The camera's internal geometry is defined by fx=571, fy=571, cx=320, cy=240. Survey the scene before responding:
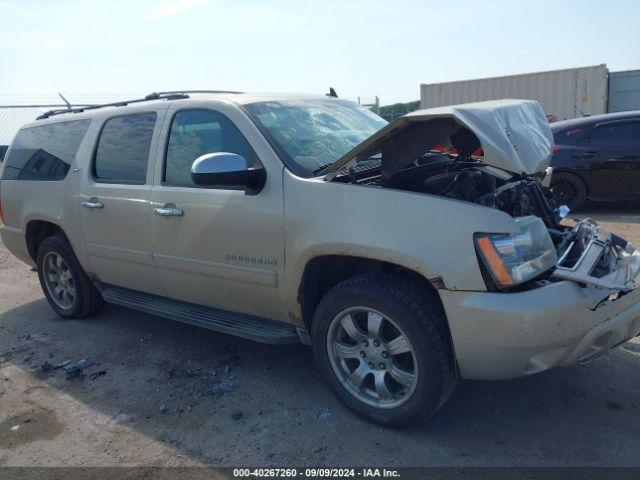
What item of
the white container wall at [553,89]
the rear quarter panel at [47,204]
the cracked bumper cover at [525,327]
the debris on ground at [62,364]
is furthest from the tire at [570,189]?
the white container wall at [553,89]

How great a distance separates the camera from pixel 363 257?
310 centimetres

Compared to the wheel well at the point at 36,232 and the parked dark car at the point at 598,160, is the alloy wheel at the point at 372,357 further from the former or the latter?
the parked dark car at the point at 598,160

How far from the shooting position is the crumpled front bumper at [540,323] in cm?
267

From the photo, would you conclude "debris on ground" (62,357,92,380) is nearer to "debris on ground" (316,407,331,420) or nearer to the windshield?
"debris on ground" (316,407,331,420)

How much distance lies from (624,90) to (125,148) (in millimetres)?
16514

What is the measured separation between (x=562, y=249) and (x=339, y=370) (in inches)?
58.2

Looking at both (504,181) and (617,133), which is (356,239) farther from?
(617,133)

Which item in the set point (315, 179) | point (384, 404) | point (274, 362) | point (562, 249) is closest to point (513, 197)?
point (562, 249)

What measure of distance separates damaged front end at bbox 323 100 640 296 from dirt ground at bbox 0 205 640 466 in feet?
2.55

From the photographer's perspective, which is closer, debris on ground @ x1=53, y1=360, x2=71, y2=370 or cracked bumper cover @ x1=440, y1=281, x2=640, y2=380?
cracked bumper cover @ x1=440, y1=281, x2=640, y2=380

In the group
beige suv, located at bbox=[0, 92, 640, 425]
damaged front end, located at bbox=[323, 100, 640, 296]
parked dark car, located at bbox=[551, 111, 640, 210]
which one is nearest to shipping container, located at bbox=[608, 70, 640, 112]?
parked dark car, located at bbox=[551, 111, 640, 210]

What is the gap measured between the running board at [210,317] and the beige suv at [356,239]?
0.01m

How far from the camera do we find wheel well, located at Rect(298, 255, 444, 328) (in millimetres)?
3251

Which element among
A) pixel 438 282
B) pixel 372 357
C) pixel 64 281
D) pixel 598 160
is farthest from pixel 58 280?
pixel 598 160
